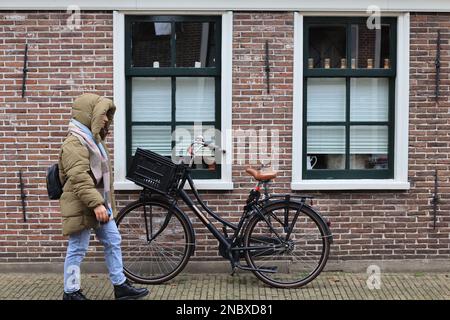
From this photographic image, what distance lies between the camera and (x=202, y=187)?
7008 millimetres

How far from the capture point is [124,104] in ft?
23.2

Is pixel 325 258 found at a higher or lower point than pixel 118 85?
lower

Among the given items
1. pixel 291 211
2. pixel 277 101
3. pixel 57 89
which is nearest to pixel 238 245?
pixel 291 211

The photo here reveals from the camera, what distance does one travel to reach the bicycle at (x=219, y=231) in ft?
21.3

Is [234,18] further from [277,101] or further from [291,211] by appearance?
[291,211]

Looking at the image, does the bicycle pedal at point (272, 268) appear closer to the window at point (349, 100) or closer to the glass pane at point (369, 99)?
the window at point (349, 100)

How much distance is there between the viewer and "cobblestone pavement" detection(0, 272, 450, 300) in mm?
6281

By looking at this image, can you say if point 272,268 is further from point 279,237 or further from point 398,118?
point 398,118

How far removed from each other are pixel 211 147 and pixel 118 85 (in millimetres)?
1222

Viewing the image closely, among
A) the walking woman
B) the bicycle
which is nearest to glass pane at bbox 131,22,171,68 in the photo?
the bicycle

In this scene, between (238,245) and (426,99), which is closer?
(238,245)

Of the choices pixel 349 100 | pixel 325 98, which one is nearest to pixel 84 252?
pixel 325 98

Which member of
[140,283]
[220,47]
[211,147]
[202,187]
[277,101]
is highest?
[220,47]

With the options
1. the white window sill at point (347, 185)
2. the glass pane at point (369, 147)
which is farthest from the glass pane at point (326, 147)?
the white window sill at point (347, 185)
